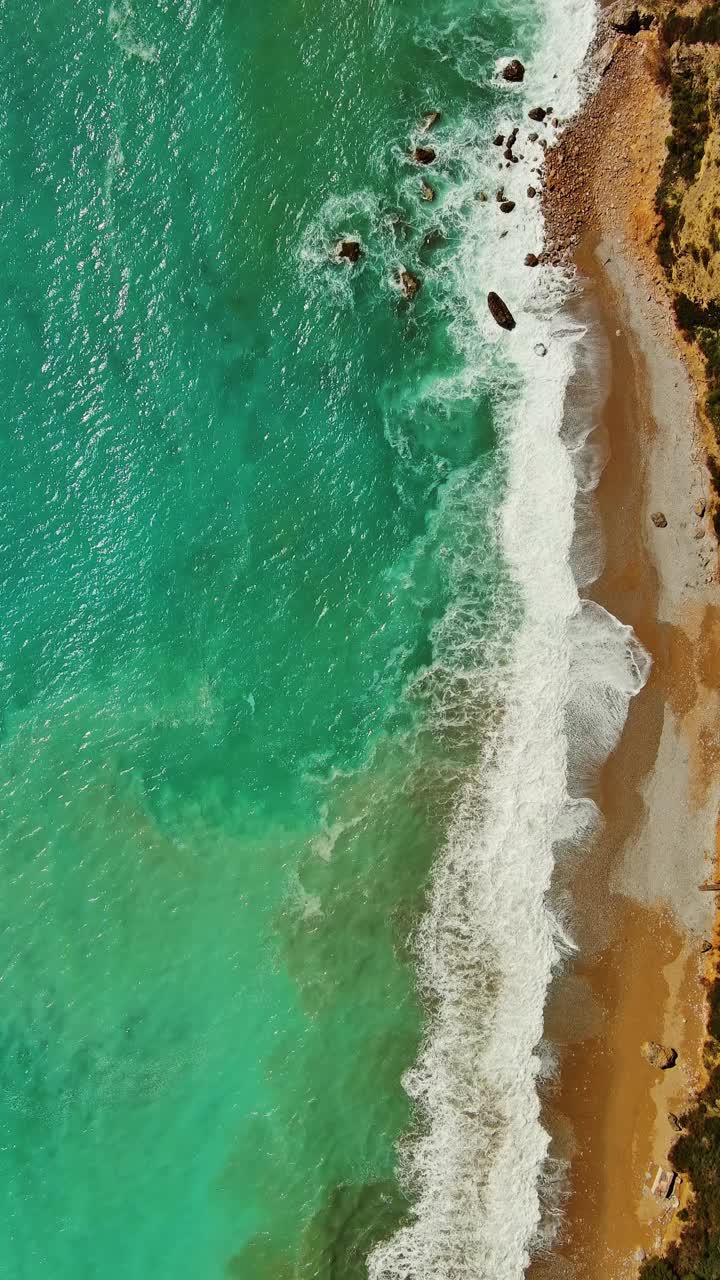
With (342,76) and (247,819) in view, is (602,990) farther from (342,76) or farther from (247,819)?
(342,76)

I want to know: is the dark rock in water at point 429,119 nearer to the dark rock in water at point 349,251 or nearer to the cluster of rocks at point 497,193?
the cluster of rocks at point 497,193

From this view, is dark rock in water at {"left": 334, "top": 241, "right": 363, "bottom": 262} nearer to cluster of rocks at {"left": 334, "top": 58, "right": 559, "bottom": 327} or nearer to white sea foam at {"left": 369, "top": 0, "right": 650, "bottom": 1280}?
cluster of rocks at {"left": 334, "top": 58, "right": 559, "bottom": 327}

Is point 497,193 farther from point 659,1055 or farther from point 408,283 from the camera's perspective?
point 659,1055

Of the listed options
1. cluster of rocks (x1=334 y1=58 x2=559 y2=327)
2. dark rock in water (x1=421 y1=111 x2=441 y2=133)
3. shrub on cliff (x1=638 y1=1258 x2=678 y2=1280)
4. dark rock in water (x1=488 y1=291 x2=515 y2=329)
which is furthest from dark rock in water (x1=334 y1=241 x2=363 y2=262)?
shrub on cliff (x1=638 y1=1258 x2=678 y2=1280)

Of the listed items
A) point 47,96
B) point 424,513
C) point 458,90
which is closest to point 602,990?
point 424,513

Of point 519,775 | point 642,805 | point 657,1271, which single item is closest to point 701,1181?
point 657,1271

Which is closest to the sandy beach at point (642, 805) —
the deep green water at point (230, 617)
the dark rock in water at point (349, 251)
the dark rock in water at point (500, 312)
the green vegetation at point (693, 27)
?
the green vegetation at point (693, 27)
